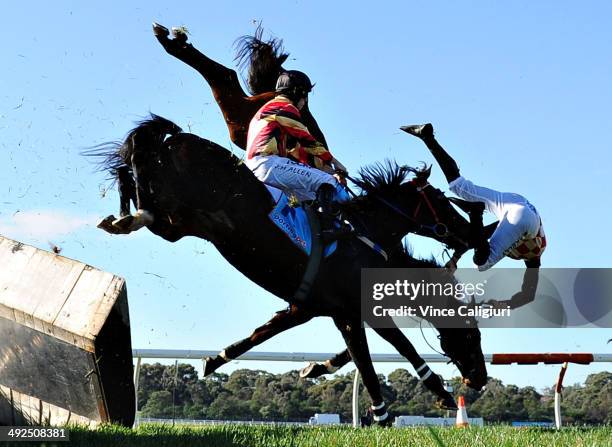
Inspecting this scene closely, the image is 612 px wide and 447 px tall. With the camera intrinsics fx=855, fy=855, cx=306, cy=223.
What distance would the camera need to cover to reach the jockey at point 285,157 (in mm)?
6953

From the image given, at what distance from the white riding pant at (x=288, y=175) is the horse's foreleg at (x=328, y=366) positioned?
5.27ft

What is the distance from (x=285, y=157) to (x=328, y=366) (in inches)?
80.6

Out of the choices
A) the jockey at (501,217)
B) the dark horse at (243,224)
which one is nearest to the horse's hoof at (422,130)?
the jockey at (501,217)

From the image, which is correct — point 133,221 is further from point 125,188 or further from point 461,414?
point 461,414

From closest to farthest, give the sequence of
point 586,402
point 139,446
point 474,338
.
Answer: point 139,446 < point 474,338 < point 586,402

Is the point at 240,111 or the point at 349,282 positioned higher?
the point at 240,111

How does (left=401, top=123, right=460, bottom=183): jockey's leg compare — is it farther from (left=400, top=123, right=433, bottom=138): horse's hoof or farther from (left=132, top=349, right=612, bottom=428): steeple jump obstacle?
(left=132, top=349, right=612, bottom=428): steeple jump obstacle

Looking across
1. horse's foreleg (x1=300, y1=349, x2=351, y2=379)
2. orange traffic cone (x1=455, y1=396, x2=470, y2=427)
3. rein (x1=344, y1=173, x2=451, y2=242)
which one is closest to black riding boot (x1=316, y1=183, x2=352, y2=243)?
rein (x1=344, y1=173, x2=451, y2=242)

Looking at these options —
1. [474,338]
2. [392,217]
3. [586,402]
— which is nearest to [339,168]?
[392,217]

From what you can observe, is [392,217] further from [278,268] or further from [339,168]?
[278,268]

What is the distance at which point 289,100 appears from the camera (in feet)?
23.8

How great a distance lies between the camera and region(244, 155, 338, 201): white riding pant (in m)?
6.94

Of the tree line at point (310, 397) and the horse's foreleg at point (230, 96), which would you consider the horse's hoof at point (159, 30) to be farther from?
the tree line at point (310, 397)

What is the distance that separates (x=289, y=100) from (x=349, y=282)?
1.65m
